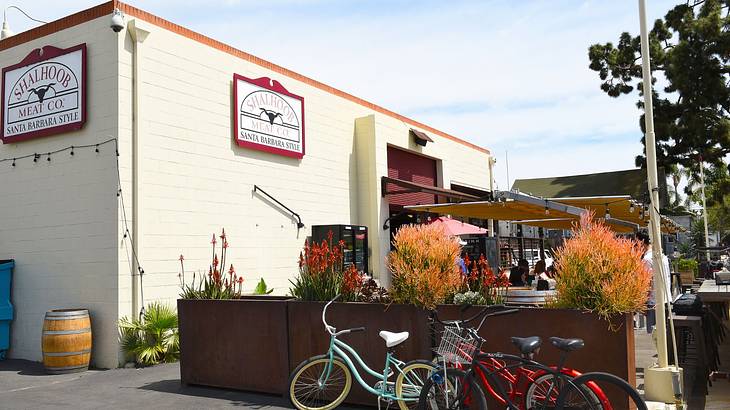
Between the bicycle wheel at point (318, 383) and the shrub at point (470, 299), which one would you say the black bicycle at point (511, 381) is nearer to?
the shrub at point (470, 299)

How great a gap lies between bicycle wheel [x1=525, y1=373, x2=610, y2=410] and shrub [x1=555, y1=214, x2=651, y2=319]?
0.87 m

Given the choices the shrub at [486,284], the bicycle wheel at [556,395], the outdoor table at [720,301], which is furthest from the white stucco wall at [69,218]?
the outdoor table at [720,301]

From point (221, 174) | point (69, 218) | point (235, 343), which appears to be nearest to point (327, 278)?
point (235, 343)

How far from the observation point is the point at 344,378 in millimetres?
5957

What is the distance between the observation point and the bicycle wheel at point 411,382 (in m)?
5.30

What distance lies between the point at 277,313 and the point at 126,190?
13.3 ft

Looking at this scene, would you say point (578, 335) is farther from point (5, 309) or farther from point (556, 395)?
point (5, 309)

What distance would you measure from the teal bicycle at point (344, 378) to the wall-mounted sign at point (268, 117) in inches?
255

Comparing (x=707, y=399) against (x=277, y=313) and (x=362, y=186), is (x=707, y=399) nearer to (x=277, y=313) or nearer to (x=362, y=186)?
(x=277, y=313)

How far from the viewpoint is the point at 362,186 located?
15.6 meters

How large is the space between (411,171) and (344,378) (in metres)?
12.4

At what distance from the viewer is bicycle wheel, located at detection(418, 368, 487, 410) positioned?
4773 mm

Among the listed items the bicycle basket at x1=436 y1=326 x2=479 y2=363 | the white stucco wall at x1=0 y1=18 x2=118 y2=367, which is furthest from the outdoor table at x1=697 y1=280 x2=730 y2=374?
the white stucco wall at x1=0 y1=18 x2=118 y2=367

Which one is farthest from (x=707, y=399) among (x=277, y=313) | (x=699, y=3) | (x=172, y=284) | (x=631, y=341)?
(x=699, y=3)
